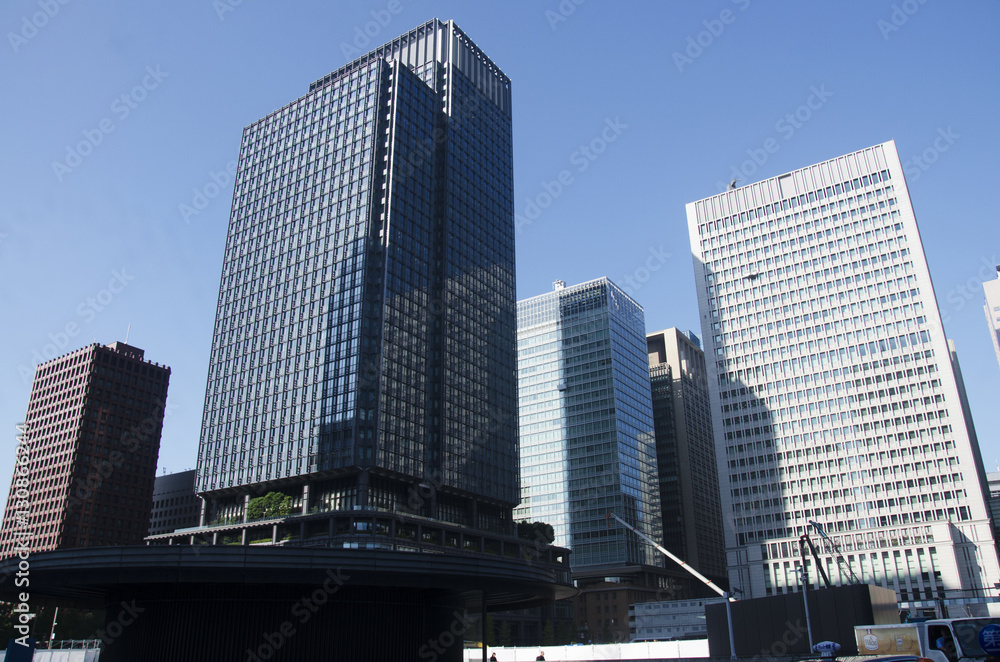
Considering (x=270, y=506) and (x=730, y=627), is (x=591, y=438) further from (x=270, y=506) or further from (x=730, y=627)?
(x=730, y=627)

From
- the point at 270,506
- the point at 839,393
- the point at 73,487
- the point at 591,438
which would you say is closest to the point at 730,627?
the point at 270,506

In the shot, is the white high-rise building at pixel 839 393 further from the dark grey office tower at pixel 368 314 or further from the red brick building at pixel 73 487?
the red brick building at pixel 73 487

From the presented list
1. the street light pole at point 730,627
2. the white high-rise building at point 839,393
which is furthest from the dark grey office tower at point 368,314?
the street light pole at point 730,627

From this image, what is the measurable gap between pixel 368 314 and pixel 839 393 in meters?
94.6

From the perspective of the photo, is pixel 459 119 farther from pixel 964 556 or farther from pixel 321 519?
Result: pixel 964 556

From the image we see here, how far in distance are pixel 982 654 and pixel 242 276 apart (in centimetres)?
13151

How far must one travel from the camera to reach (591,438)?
184000 millimetres

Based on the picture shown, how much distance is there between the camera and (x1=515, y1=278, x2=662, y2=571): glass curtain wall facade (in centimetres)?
17738

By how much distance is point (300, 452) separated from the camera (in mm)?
118812

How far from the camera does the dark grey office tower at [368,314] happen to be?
11969 centimetres

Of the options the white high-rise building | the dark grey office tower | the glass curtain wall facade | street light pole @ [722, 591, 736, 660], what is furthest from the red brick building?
street light pole @ [722, 591, 736, 660]

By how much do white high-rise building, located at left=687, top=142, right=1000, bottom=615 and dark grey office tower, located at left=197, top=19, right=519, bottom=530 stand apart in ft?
164

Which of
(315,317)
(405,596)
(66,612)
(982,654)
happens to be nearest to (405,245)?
(315,317)

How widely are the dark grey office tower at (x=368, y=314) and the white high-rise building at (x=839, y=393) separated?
164 ft
